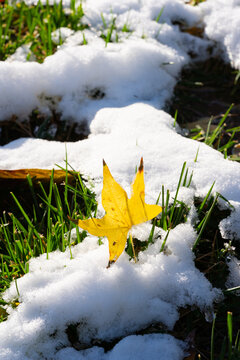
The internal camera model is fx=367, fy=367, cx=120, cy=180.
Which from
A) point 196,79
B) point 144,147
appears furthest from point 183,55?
point 144,147

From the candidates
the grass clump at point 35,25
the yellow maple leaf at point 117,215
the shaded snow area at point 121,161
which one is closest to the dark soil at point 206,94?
the shaded snow area at point 121,161

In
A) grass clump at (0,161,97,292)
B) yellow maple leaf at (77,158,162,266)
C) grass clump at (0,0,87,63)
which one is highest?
grass clump at (0,0,87,63)

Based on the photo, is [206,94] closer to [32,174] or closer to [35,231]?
[32,174]

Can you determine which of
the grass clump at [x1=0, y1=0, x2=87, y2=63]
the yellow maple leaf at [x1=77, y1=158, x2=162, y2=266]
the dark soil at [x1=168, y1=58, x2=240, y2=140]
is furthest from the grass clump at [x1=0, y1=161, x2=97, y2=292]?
the grass clump at [x1=0, y1=0, x2=87, y2=63]

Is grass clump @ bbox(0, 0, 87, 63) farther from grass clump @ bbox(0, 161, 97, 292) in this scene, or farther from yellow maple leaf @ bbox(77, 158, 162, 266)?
yellow maple leaf @ bbox(77, 158, 162, 266)

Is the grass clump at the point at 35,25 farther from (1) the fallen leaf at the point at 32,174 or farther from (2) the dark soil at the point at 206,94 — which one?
(1) the fallen leaf at the point at 32,174

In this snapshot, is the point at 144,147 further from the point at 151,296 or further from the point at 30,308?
the point at 30,308
